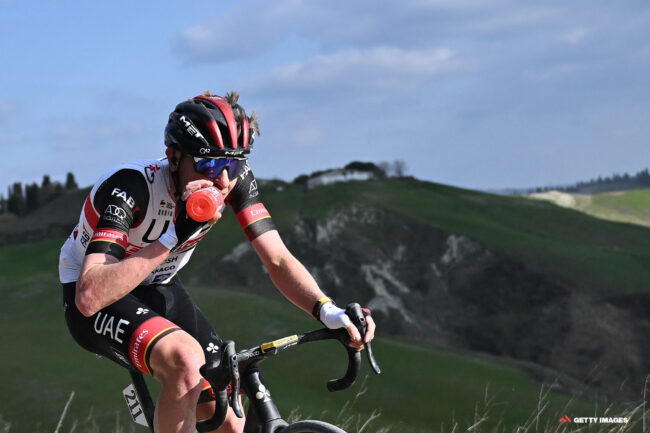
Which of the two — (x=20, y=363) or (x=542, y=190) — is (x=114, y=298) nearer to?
(x=20, y=363)

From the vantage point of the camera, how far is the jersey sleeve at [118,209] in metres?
4.85

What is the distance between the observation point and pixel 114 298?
4.61 meters

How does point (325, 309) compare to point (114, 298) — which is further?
point (325, 309)

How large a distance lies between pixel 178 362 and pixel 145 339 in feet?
1.11

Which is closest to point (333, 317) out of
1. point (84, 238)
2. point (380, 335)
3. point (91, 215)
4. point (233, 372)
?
point (233, 372)

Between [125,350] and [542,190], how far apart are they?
11515cm

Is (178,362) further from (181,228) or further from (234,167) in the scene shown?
(234,167)

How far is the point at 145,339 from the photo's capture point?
4.75 m

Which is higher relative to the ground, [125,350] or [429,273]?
[125,350]

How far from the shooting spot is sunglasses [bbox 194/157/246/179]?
5094 mm

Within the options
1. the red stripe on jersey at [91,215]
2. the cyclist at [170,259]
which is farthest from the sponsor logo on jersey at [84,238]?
the red stripe on jersey at [91,215]

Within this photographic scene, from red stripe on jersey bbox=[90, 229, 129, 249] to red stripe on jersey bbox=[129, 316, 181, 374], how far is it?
1.69ft

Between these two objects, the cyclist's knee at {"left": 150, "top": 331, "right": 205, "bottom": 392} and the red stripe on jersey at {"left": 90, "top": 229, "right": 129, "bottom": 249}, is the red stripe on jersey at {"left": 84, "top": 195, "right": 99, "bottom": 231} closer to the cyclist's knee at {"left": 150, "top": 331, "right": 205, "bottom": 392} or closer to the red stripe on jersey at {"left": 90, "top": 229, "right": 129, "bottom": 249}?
the red stripe on jersey at {"left": 90, "top": 229, "right": 129, "bottom": 249}

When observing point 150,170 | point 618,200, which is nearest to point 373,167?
point 618,200
